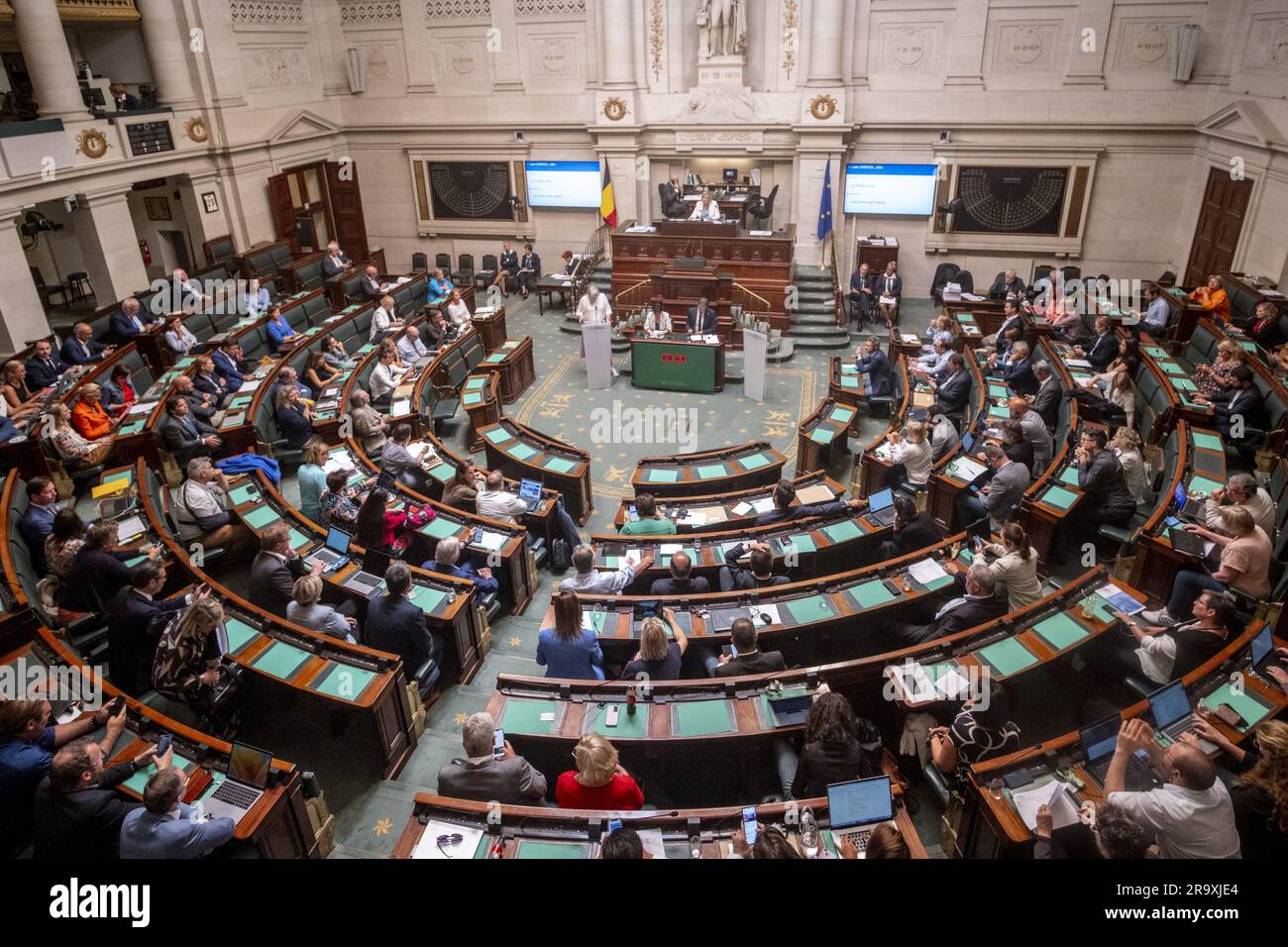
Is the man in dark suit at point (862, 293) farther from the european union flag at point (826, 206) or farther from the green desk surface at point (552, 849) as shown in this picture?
the green desk surface at point (552, 849)

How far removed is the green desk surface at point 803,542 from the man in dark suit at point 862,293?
31.0 ft

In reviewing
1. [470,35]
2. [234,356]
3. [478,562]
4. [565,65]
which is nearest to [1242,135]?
[565,65]

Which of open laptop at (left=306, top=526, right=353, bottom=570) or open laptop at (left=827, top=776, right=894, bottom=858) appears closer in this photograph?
open laptop at (left=827, top=776, right=894, bottom=858)

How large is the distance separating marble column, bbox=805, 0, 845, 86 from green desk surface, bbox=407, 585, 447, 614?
14.2 meters

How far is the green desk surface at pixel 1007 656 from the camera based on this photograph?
5125 mm

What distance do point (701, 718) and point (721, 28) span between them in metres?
15.7

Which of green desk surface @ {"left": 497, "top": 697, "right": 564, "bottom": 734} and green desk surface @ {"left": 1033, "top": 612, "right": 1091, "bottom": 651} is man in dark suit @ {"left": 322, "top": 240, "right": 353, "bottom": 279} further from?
green desk surface @ {"left": 1033, "top": 612, "right": 1091, "bottom": 651}

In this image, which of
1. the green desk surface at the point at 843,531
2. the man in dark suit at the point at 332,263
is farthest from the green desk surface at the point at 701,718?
the man in dark suit at the point at 332,263

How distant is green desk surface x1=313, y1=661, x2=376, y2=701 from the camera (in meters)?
5.18

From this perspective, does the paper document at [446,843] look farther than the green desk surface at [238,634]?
No

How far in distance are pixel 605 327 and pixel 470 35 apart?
32.2 feet

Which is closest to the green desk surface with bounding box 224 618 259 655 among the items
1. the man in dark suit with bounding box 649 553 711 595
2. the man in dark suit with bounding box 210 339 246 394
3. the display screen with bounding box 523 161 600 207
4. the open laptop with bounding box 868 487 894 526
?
the man in dark suit with bounding box 649 553 711 595
